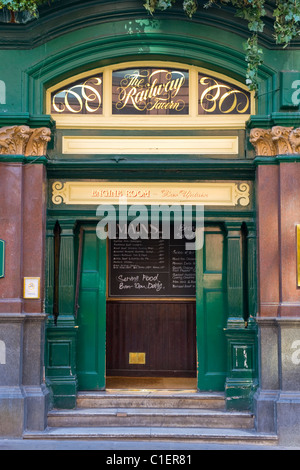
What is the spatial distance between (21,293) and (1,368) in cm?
98

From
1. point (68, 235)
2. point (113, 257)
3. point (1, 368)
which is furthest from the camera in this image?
point (113, 257)

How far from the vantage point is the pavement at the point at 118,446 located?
635 centimetres

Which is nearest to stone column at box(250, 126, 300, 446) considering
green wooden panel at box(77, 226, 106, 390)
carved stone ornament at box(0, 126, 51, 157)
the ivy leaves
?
the ivy leaves

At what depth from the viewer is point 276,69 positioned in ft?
23.3

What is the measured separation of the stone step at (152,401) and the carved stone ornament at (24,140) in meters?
3.35

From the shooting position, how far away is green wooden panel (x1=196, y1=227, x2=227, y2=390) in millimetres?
7320

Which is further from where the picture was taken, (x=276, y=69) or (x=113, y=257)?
(x=113, y=257)

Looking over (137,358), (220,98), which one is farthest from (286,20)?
(137,358)

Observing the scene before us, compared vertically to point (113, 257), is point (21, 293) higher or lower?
lower

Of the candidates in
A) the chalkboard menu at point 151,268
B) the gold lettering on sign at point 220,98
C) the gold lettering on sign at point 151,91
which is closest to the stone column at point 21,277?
the gold lettering on sign at point 151,91

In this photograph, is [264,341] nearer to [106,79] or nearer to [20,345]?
[20,345]

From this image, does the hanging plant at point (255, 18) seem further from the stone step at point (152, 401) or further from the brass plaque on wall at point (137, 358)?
the brass plaque on wall at point (137, 358)

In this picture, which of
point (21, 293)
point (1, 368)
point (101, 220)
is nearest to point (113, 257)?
point (101, 220)

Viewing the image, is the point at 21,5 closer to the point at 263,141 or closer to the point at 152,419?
the point at 263,141
